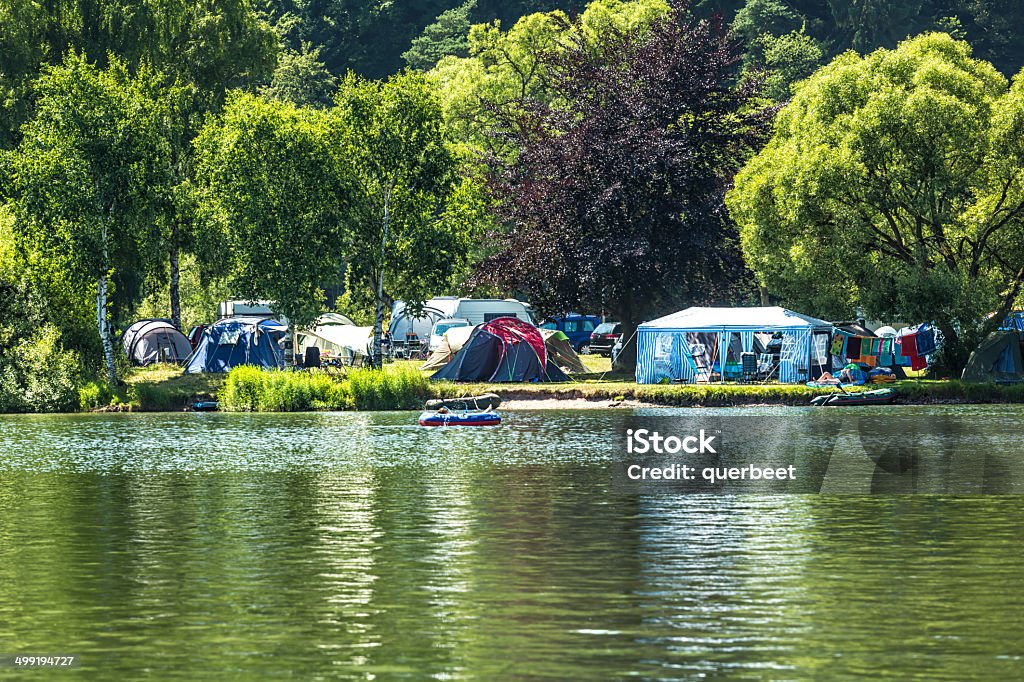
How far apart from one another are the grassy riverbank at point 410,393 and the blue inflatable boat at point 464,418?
324 inches

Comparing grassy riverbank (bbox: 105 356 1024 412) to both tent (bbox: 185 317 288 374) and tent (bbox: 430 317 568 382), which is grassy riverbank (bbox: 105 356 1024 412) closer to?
tent (bbox: 430 317 568 382)

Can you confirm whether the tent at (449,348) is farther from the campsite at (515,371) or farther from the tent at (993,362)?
the tent at (993,362)

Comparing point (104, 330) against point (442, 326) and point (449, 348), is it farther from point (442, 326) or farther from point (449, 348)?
point (442, 326)

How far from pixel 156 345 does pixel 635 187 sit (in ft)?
81.4

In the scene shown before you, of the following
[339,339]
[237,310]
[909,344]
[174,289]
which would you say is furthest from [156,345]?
[909,344]

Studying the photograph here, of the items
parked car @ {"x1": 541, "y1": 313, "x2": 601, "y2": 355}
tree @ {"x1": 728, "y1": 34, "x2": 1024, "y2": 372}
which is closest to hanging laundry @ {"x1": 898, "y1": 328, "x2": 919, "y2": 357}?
tree @ {"x1": 728, "y1": 34, "x2": 1024, "y2": 372}

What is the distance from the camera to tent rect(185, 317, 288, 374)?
62875 mm

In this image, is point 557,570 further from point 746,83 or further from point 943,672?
point 746,83

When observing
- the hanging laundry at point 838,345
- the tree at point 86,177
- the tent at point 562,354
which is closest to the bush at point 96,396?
the tree at point 86,177

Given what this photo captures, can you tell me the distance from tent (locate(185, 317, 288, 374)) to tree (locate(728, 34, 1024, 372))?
2174 centimetres

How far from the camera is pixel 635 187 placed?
61.5m

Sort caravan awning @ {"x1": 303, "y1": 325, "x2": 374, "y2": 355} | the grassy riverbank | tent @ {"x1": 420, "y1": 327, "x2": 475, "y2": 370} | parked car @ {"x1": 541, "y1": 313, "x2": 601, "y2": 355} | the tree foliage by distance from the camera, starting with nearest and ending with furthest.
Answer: the grassy riverbank
tent @ {"x1": 420, "y1": 327, "x2": 475, "y2": 370}
the tree foliage
caravan awning @ {"x1": 303, "y1": 325, "x2": 374, "y2": 355}
parked car @ {"x1": 541, "y1": 313, "x2": 601, "y2": 355}

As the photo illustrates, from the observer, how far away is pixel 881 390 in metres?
53.6

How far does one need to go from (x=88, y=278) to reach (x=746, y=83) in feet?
101
